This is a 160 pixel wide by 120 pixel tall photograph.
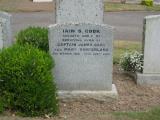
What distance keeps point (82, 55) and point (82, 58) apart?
5cm

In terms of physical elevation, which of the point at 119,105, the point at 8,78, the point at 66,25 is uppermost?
the point at 66,25

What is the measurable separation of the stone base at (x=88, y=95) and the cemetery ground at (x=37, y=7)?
54.8ft

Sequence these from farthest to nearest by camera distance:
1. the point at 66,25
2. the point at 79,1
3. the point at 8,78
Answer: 1. the point at 79,1
2. the point at 66,25
3. the point at 8,78

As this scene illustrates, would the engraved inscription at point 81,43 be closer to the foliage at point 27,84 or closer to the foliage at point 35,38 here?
the foliage at point 27,84

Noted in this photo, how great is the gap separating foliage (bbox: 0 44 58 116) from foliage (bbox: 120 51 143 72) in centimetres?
226

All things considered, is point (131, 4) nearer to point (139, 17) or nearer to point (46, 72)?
point (139, 17)

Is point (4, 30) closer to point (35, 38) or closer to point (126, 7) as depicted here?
point (35, 38)

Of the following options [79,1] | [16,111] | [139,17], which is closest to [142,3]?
[139,17]

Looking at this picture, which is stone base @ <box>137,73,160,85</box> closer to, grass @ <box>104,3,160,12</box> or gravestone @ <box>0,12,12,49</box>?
gravestone @ <box>0,12,12,49</box>

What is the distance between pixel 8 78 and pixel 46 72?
0.53 metres

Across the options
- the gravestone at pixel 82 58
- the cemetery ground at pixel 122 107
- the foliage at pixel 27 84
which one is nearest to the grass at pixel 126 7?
the cemetery ground at pixel 122 107

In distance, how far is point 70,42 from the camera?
7.75 meters

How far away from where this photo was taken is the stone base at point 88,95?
7.80m

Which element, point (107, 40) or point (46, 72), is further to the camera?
point (107, 40)
